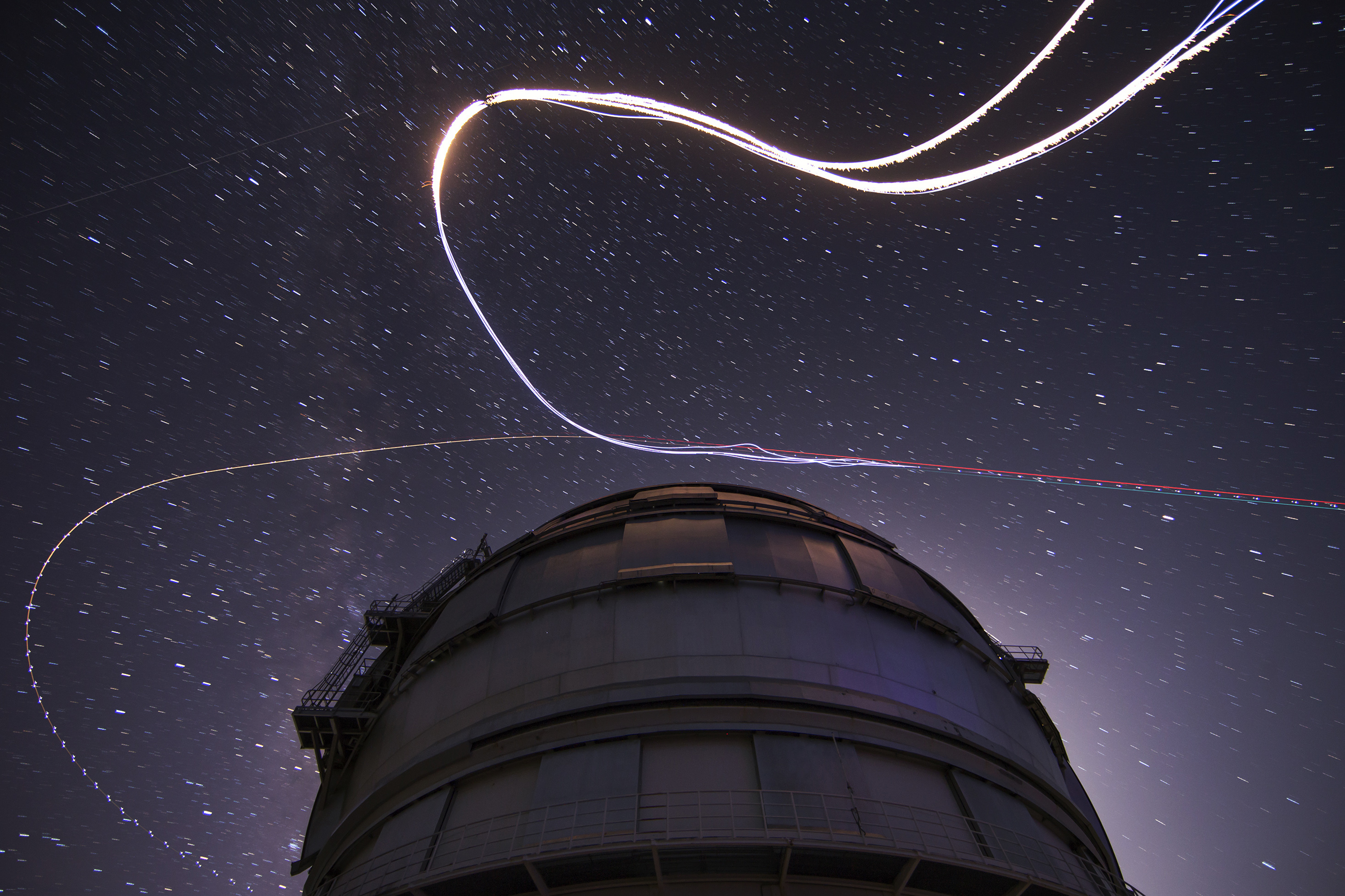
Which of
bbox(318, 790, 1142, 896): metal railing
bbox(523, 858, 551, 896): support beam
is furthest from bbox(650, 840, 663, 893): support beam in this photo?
bbox(523, 858, 551, 896): support beam

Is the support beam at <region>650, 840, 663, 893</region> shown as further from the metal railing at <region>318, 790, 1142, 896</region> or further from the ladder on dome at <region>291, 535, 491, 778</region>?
the ladder on dome at <region>291, 535, 491, 778</region>

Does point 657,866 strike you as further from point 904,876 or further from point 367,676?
point 367,676

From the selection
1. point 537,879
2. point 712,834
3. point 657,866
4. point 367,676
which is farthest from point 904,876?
point 367,676

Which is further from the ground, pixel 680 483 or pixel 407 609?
pixel 680 483

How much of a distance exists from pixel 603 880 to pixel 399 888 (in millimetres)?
2377

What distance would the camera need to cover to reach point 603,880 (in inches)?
315

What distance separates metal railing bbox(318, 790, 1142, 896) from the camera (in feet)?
25.6

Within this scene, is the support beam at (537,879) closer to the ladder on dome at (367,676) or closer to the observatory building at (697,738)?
the observatory building at (697,738)

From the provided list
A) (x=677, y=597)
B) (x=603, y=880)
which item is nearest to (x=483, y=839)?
(x=603, y=880)

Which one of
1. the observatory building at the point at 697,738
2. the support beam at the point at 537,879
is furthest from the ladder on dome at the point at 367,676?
the support beam at the point at 537,879

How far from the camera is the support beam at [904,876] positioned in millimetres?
7805

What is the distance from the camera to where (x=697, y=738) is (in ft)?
31.2

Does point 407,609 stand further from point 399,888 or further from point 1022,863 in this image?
point 1022,863

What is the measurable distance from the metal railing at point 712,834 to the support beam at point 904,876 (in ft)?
0.49
